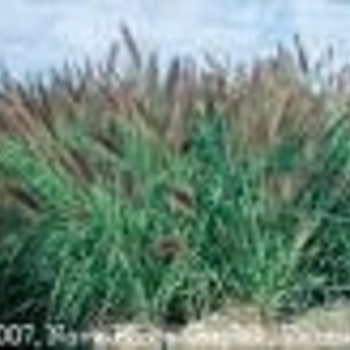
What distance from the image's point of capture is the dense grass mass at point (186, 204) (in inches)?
473

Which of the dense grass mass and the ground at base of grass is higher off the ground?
the dense grass mass

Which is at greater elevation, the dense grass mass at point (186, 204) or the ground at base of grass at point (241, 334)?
the dense grass mass at point (186, 204)

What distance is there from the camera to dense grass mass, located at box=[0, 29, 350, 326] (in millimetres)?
12023

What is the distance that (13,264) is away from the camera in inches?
450

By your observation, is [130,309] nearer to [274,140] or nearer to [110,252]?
[110,252]

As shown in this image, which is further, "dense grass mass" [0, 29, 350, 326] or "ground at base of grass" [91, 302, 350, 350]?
"dense grass mass" [0, 29, 350, 326]

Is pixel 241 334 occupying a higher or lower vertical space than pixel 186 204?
lower

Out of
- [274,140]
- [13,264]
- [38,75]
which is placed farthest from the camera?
[38,75]

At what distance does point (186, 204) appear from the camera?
39.5 ft

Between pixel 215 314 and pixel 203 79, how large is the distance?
145cm

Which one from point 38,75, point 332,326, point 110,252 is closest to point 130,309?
point 110,252

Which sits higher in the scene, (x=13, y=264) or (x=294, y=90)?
(x=294, y=90)

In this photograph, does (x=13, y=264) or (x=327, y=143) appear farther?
(x=327, y=143)

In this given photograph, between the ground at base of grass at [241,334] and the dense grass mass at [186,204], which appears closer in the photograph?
the ground at base of grass at [241,334]
